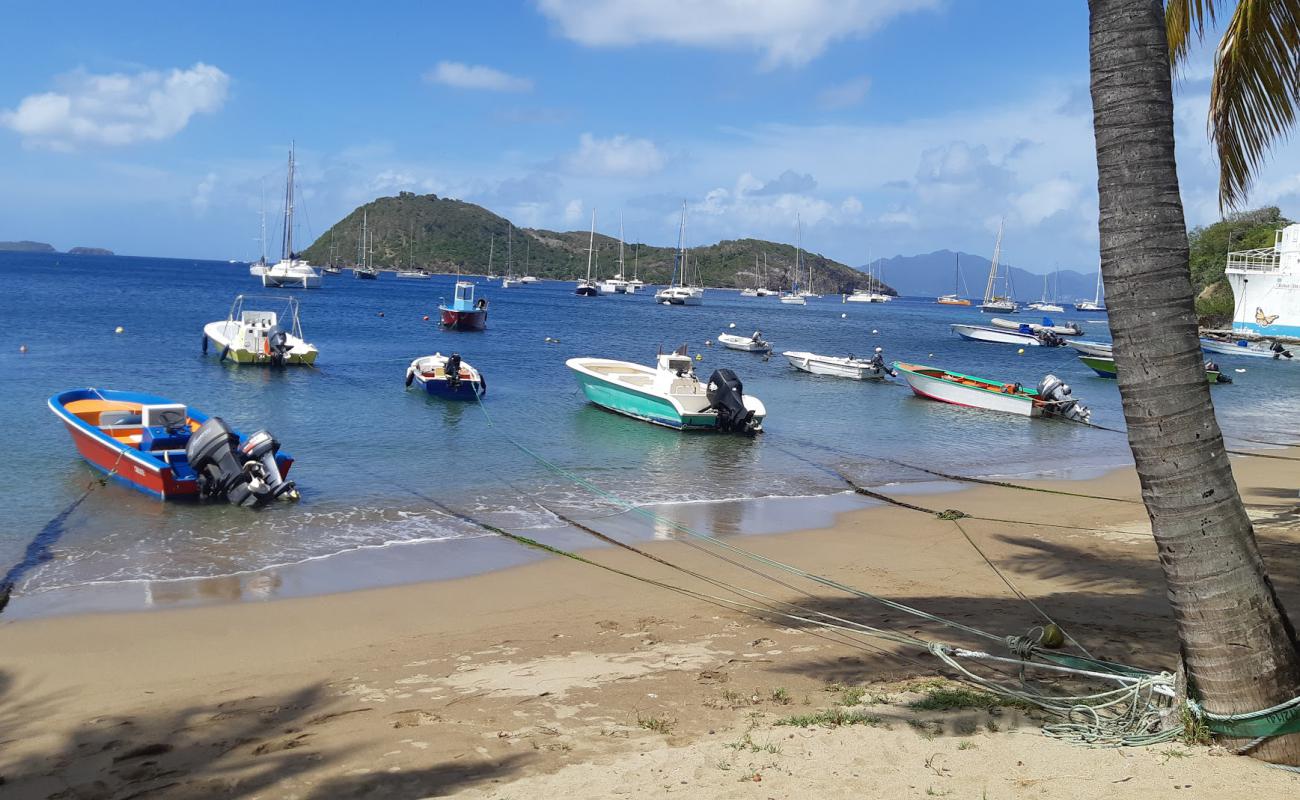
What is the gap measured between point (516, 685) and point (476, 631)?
2.06 m

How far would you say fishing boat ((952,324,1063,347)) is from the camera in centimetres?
7025

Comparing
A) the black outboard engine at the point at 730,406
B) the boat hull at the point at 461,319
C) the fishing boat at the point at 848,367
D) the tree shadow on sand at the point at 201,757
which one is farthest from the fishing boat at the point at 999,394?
the boat hull at the point at 461,319

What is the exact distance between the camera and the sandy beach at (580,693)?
536cm

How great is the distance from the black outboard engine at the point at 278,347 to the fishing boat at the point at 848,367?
2066cm

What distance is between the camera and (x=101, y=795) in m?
5.68

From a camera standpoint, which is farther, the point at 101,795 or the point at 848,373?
the point at 848,373

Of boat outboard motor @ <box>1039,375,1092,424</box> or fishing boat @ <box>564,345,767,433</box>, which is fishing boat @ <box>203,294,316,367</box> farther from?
boat outboard motor @ <box>1039,375,1092,424</box>

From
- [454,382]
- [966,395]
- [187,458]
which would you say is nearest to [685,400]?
[454,382]

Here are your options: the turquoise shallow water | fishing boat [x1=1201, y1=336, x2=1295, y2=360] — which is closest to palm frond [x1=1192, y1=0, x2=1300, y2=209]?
the turquoise shallow water

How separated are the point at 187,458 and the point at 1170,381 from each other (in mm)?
13855

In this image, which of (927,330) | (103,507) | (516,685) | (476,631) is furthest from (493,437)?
(927,330)

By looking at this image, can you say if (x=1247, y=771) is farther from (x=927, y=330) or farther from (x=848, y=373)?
(x=927, y=330)

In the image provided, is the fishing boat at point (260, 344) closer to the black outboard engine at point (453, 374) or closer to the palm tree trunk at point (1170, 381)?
the black outboard engine at point (453, 374)

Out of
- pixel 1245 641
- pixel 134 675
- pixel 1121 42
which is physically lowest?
pixel 134 675
